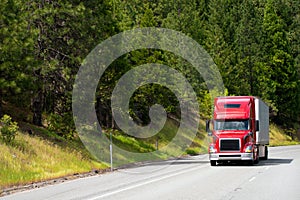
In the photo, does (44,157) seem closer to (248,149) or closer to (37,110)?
(37,110)

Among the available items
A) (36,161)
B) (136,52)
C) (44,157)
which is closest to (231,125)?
(44,157)

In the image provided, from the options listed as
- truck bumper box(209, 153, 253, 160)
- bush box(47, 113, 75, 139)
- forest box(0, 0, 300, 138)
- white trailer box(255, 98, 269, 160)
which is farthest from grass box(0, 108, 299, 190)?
white trailer box(255, 98, 269, 160)

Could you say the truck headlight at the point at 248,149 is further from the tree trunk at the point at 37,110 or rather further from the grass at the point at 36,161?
the tree trunk at the point at 37,110

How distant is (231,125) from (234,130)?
352 millimetres

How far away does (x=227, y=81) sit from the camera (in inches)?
2447

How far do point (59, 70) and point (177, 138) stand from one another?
2131 centimetres

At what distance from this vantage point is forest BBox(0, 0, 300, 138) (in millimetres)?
26938

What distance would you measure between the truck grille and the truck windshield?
0.76 meters

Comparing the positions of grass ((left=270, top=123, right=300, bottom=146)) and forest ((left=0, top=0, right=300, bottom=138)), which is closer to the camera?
forest ((left=0, top=0, right=300, bottom=138))

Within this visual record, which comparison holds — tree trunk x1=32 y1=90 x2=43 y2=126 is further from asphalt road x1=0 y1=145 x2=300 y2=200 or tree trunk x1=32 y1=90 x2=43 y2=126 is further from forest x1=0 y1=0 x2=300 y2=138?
asphalt road x1=0 y1=145 x2=300 y2=200

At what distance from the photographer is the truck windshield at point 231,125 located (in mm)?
28016

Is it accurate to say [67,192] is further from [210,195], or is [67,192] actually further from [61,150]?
[61,150]

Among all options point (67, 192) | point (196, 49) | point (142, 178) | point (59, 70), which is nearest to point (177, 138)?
point (196, 49)

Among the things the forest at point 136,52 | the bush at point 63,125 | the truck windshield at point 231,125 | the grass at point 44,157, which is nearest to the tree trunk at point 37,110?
the forest at point 136,52
